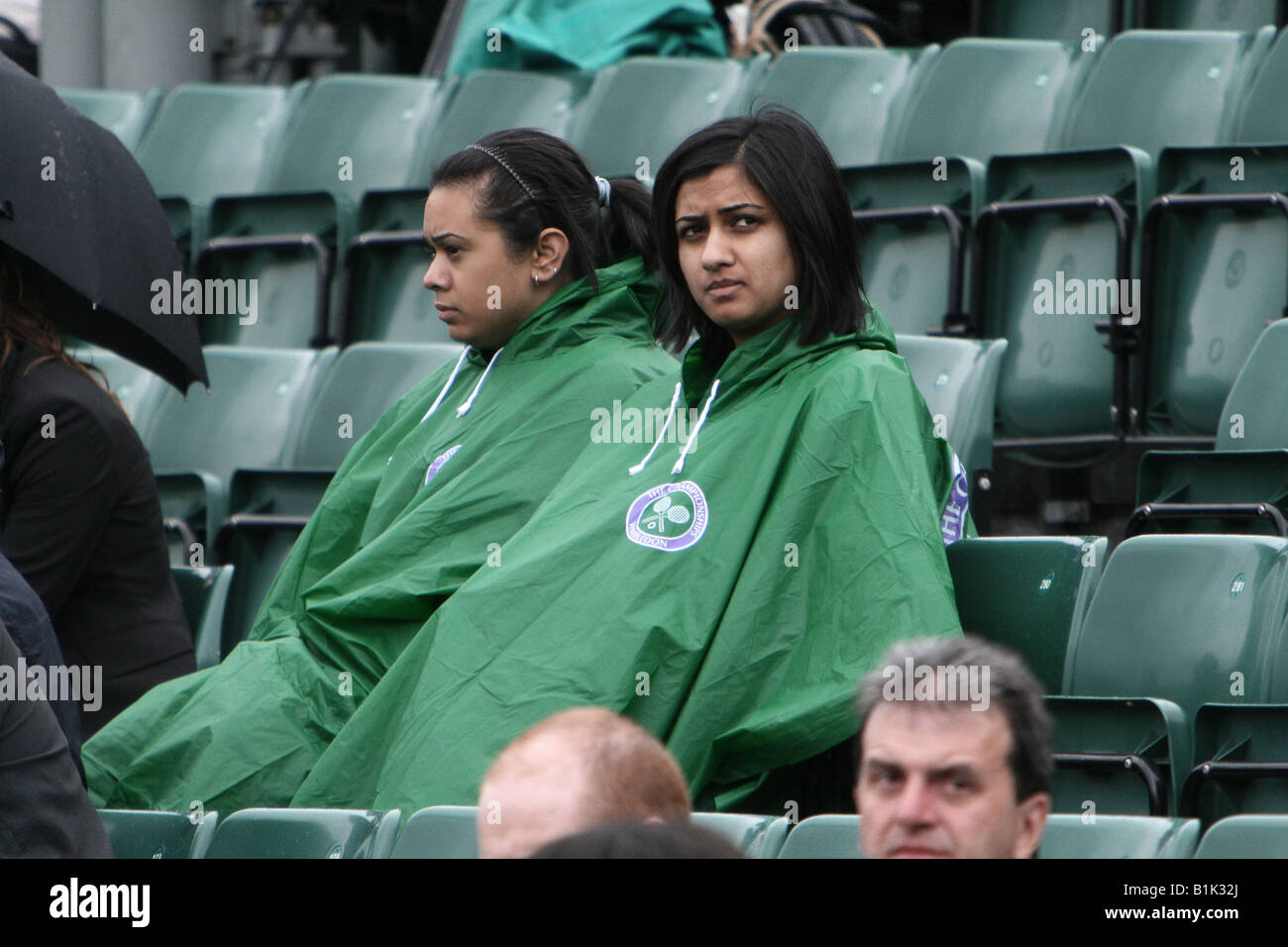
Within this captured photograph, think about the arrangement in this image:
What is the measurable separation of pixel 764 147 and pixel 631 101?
242 cm

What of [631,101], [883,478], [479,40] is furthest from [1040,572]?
[479,40]

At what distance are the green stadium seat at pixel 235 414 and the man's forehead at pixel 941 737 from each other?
9.10 ft

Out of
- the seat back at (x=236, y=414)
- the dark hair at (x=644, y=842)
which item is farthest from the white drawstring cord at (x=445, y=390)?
the dark hair at (x=644, y=842)

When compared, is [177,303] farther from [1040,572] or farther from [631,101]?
[631,101]

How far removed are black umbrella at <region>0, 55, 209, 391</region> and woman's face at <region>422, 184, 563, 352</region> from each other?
1.46ft

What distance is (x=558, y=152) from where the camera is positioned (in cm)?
355

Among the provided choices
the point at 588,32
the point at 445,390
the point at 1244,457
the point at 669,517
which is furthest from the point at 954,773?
the point at 588,32

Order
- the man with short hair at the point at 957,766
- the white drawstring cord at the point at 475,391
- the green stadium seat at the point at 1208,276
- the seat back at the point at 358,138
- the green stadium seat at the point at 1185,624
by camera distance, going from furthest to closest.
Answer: the seat back at the point at 358,138, the green stadium seat at the point at 1208,276, the white drawstring cord at the point at 475,391, the green stadium seat at the point at 1185,624, the man with short hair at the point at 957,766

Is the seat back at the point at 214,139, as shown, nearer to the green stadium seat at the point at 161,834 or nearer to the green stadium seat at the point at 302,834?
the green stadium seat at the point at 161,834

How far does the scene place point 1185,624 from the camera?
304cm

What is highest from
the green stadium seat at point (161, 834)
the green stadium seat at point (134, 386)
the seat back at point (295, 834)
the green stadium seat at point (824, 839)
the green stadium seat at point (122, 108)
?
the green stadium seat at point (122, 108)

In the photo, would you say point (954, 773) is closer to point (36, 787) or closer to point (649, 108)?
point (36, 787)

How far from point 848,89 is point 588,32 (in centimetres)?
112

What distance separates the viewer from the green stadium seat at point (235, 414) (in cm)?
463
